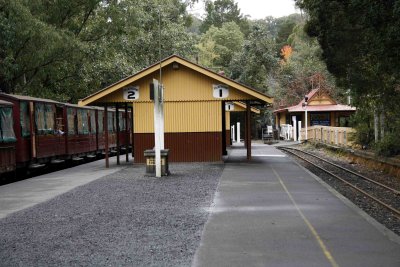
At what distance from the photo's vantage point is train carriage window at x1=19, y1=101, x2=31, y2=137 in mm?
17281

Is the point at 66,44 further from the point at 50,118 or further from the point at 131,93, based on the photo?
the point at 50,118

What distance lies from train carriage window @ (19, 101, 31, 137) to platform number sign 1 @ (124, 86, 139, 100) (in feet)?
14.6

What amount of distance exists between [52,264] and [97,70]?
26.6 m

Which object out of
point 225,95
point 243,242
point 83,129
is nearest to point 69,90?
point 83,129

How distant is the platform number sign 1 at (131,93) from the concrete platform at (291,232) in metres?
9.16

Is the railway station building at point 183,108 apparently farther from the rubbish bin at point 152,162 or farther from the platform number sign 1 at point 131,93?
the rubbish bin at point 152,162

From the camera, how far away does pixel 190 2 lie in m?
55.5

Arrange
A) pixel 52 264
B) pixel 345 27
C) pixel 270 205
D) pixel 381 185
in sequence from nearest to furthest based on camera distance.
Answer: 1. pixel 52 264
2. pixel 270 205
3. pixel 381 185
4. pixel 345 27

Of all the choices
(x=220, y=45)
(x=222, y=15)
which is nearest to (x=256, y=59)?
(x=220, y=45)

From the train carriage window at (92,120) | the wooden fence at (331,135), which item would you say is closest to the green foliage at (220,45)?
the wooden fence at (331,135)

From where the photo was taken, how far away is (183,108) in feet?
70.3

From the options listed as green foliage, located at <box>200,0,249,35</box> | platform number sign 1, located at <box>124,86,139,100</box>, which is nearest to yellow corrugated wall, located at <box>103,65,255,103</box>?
platform number sign 1, located at <box>124,86,139,100</box>

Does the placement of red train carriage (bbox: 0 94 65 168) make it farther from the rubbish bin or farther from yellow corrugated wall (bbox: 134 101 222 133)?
the rubbish bin

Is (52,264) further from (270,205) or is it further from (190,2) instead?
(190,2)
